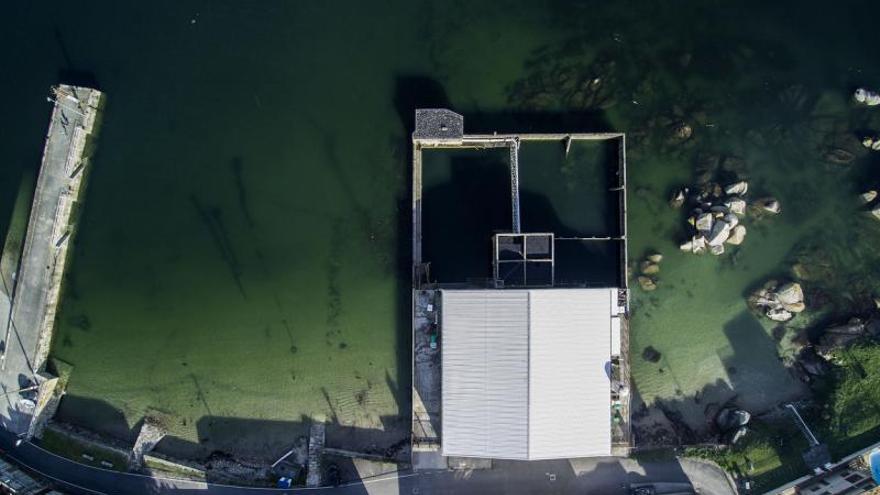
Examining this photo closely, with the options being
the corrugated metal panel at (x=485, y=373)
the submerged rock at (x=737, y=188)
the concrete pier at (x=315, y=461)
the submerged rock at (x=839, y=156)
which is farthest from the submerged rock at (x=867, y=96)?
the concrete pier at (x=315, y=461)

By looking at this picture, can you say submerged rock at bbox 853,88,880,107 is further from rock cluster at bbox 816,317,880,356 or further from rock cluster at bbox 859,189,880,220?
rock cluster at bbox 816,317,880,356

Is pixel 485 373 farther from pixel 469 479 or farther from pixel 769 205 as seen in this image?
pixel 769 205

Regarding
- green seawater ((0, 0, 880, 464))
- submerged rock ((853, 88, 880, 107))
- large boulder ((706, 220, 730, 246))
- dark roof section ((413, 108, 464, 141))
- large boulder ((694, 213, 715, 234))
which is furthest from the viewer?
submerged rock ((853, 88, 880, 107))

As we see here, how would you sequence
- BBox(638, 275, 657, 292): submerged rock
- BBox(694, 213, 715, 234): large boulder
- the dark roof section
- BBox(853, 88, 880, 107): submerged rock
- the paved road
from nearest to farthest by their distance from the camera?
the dark roof section < the paved road < BBox(694, 213, 715, 234): large boulder < BBox(638, 275, 657, 292): submerged rock < BBox(853, 88, 880, 107): submerged rock

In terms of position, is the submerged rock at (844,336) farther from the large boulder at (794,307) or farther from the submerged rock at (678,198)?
the submerged rock at (678,198)

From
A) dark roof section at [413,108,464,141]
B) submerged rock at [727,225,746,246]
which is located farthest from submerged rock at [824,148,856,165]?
dark roof section at [413,108,464,141]
